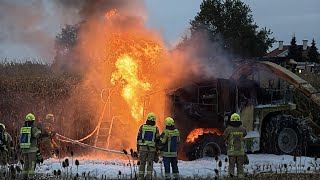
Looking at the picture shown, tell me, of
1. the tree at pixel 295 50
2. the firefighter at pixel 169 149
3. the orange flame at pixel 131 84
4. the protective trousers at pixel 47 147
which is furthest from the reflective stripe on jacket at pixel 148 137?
the tree at pixel 295 50

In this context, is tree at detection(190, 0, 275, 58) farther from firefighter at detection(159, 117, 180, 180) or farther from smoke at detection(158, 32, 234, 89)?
firefighter at detection(159, 117, 180, 180)

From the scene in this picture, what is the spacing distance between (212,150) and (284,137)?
375cm

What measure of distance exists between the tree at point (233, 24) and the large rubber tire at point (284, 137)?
23.3 meters

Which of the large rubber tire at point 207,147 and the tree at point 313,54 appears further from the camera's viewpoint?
the tree at point 313,54

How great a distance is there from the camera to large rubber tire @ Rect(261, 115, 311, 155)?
20375 millimetres

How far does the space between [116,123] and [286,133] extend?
6.81 meters

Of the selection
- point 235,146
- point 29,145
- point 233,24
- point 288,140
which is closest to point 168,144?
point 235,146

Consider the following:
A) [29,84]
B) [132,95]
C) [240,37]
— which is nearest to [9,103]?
[29,84]

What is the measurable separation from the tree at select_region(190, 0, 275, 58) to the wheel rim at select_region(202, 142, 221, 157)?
26.0m

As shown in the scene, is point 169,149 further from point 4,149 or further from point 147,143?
point 4,149

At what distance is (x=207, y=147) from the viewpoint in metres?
18.5

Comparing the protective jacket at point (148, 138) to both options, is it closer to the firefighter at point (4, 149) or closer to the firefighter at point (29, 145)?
the firefighter at point (29, 145)

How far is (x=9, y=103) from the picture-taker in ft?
74.0

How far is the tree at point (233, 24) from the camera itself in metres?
44.6
